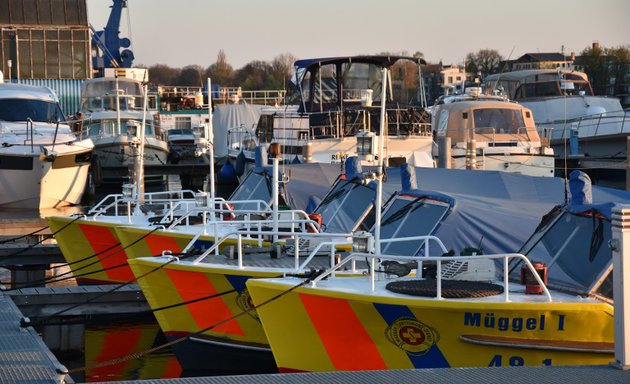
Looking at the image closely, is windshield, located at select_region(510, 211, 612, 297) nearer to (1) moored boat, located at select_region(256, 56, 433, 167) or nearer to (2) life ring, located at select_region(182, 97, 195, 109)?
(1) moored boat, located at select_region(256, 56, 433, 167)

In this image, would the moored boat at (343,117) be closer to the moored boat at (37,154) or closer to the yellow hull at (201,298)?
the moored boat at (37,154)

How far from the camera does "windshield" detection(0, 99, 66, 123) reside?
106ft

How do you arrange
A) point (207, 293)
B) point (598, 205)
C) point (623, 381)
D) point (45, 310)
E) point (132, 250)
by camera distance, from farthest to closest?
point (132, 250)
point (45, 310)
point (207, 293)
point (598, 205)
point (623, 381)

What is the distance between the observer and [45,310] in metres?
14.1

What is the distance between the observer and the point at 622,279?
823cm

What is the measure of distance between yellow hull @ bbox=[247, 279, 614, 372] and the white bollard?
105 centimetres

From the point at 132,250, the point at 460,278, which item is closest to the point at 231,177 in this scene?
the point at 132,250

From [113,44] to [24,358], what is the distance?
58855 millimetres

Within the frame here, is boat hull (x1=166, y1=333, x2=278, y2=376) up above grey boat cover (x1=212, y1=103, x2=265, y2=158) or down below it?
below

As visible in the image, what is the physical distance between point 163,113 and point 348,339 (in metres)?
52.8

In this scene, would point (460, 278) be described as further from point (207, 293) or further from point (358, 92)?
point (358, 92)

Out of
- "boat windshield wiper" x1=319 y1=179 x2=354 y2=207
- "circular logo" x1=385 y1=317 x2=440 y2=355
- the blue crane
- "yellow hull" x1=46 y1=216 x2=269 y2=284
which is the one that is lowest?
"yellow hull" x1=46 y1=216 x2=269 y2=284

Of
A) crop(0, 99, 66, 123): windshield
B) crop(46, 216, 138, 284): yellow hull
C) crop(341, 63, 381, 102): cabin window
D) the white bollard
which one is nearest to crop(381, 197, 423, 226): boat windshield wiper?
the white bollard

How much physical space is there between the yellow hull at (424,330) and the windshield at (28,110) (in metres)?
23.5
